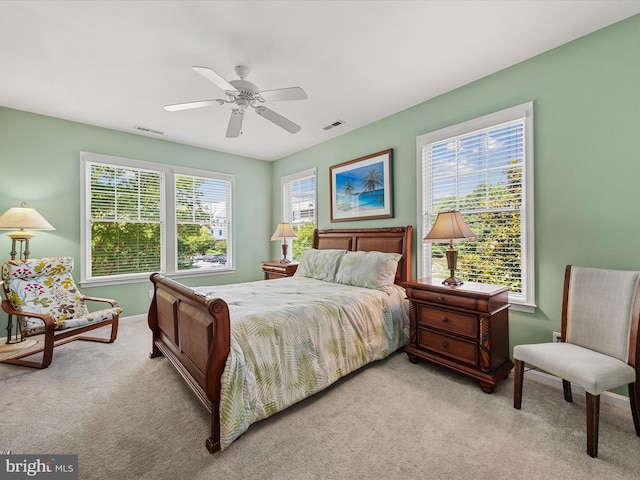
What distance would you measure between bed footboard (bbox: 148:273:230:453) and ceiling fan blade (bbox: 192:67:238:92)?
1.60 metres

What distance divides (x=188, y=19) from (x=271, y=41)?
606 millimetres

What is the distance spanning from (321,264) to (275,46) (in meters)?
2.42

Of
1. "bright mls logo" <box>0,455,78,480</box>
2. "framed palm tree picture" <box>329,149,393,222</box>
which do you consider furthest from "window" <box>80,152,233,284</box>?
"bright mls logo" <box>0,455,78,480</box>

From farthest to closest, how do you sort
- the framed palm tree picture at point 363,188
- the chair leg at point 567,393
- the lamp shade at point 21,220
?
1. the framed palm tree picture at point 363,188
2. the lamp shade at point 21,220
3. the chair leg at point 567,393

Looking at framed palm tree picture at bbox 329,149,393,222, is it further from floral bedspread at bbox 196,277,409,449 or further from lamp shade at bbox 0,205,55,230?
lamp shade at bbox 0,205,55,230

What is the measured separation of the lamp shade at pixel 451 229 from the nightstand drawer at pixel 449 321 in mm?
661

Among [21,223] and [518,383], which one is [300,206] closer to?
[21,223]

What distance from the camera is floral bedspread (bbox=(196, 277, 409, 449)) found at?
1.76 metres

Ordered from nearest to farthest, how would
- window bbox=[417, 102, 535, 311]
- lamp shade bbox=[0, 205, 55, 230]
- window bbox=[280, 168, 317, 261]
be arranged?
1. window bbox=[417, 102, 535, 311]
2. lamp shade bbox=[0, 205, 55, 230]
3. window bbox=[280, 168, 317, 261]

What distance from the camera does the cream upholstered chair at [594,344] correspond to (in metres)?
1.62

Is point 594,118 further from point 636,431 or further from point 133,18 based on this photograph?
point 133,18

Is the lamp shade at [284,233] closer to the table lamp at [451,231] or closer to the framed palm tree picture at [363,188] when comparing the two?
the framed palm tree picture at [363,188]

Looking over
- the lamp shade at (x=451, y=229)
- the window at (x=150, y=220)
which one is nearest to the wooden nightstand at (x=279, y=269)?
the window at (x=150, y=220)

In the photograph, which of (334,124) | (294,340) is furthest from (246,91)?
(294,340)
